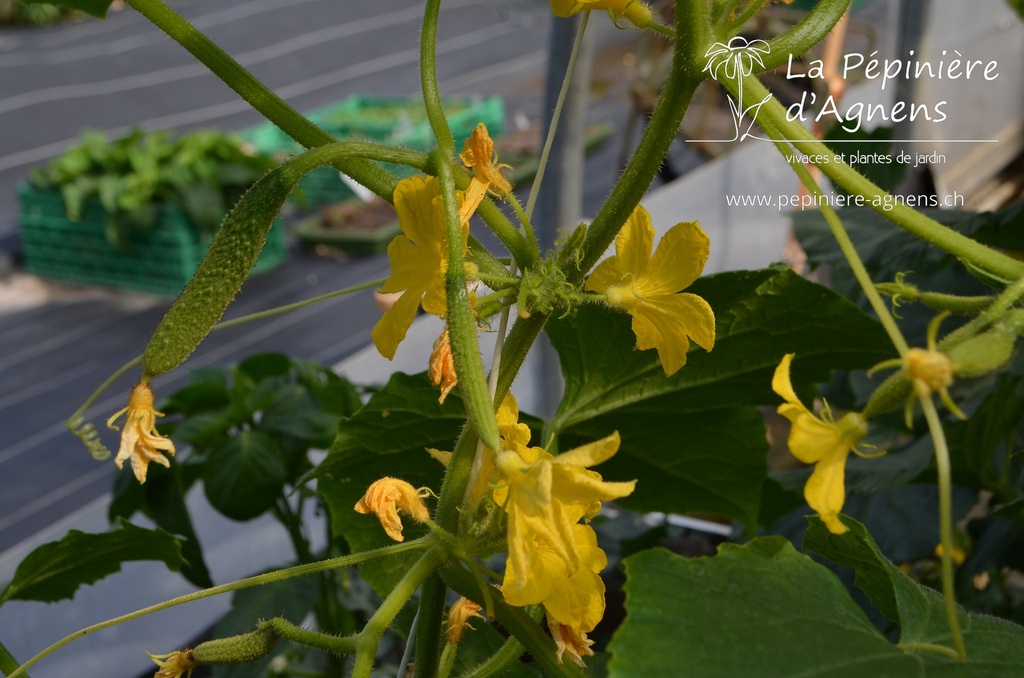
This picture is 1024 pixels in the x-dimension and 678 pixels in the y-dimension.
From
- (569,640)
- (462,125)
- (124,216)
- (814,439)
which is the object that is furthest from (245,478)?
(462,125)

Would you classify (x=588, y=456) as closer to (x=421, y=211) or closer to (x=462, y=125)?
(x=421, y=211)

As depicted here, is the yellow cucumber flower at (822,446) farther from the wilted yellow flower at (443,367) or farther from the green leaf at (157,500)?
the green leaf at (157,500)

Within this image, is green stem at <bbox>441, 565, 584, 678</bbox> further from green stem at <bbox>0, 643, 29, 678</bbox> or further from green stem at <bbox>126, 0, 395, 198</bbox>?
green stem at <bbox>0, 643, 29, 678</bbox>

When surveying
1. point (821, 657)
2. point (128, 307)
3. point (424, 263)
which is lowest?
point (128, 307)

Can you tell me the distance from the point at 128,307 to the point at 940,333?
6.54ft

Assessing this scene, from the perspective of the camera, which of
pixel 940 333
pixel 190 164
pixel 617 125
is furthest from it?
pixel 617 125

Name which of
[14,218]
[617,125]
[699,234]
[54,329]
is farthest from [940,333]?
[617,125]

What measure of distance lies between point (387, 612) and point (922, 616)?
0.65 ft

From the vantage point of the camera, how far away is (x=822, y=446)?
29 centimetres

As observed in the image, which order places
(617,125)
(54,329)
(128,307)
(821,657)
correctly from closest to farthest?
(821,657) < (54,329) < (128,307) < (617,125)

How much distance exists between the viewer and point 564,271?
387 millimetres

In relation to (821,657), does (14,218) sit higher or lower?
lower

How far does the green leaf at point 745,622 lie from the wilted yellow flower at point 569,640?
0.07m

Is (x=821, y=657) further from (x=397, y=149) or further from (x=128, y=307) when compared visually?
(x=128, y=307)
